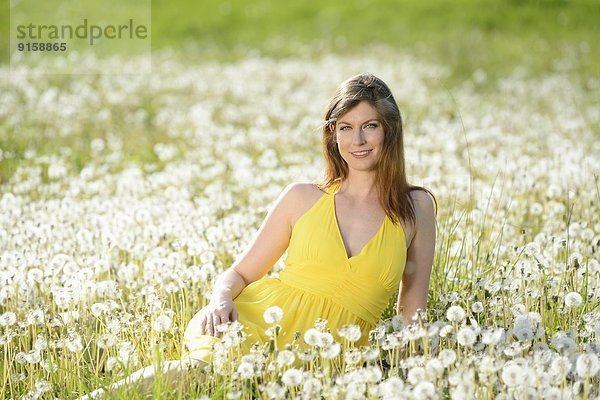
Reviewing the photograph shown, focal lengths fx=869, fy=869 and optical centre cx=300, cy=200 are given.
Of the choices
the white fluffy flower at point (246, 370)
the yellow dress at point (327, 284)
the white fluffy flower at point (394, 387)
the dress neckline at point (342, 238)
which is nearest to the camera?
the white fluffy flower at point (394, 387)

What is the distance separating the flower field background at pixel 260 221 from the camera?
146 inches

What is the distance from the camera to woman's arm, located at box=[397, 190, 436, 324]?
4.59m

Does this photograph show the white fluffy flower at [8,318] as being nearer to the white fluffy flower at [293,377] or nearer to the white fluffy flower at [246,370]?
the white fluffy flower at [246,370]

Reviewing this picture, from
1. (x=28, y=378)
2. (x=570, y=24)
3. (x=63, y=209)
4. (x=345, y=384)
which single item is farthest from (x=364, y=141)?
(x=570, y=24)

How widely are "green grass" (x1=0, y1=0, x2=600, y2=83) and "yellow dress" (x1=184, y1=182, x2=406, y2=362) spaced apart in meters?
12.6

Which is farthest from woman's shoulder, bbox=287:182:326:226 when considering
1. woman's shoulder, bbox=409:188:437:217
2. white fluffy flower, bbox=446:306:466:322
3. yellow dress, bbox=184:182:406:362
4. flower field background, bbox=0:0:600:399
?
white fluffy flower, bbox=446:306:466:322

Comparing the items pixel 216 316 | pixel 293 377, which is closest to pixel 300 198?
pixel 216 316

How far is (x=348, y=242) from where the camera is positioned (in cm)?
457

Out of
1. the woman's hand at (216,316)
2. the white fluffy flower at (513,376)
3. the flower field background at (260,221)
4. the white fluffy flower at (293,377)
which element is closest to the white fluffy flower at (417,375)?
the flower field background at (260,221)

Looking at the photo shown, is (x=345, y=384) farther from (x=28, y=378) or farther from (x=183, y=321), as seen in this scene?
(x=28, y=378)

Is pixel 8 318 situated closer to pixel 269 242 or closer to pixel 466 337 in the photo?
pixel 269 242

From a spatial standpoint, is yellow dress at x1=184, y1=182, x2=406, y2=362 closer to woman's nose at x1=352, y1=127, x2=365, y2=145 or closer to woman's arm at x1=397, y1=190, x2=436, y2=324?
woman's arm at x1=397, y1=190, x2=436, y2=324

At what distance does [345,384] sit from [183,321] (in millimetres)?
1276

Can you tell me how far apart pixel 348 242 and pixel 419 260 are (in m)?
0.40
